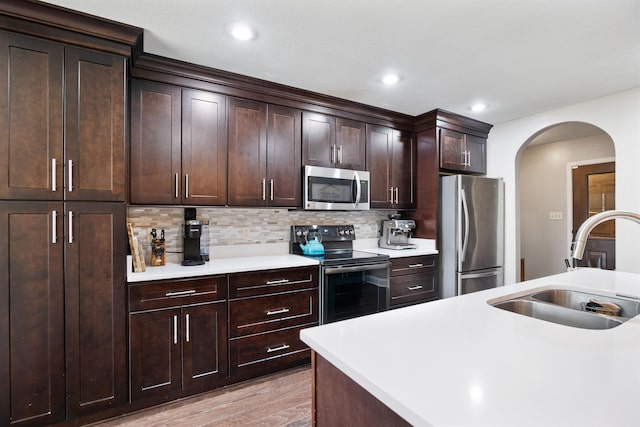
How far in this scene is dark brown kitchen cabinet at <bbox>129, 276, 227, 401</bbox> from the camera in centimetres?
203

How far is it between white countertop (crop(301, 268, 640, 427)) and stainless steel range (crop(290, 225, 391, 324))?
1544 millimetres

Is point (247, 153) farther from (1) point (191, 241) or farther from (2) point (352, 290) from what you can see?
(2) point (352, 290)

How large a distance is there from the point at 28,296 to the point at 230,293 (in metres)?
1.12

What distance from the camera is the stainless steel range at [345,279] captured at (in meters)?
2.72

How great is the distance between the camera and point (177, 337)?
2139 mm

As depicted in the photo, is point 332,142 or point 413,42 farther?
point 332,142

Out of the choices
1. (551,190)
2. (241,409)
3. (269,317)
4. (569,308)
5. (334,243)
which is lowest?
(241,409)

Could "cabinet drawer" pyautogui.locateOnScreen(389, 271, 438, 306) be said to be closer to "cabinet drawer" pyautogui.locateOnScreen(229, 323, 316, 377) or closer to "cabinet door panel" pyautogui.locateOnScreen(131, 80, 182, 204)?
"cabinet drawer" pyautogui.locateOnScreen(229, 323, 316, 377)

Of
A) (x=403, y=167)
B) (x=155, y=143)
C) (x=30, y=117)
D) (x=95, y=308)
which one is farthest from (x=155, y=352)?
(x=403, y=167)

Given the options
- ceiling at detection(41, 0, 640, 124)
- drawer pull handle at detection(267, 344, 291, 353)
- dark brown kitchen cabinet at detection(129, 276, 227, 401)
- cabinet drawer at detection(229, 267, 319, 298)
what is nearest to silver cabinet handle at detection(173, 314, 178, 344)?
dark brown kitchen cabinet at detection(129, 276, 227, 401)

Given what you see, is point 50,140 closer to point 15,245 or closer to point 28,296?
point 15,245

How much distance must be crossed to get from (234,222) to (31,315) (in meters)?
1.50

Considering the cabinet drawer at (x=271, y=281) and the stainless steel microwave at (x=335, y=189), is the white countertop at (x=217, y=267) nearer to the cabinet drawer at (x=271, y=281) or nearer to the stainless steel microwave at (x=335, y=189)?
the cabinet drawer at (x=271, y=281)

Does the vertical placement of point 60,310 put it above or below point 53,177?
below
